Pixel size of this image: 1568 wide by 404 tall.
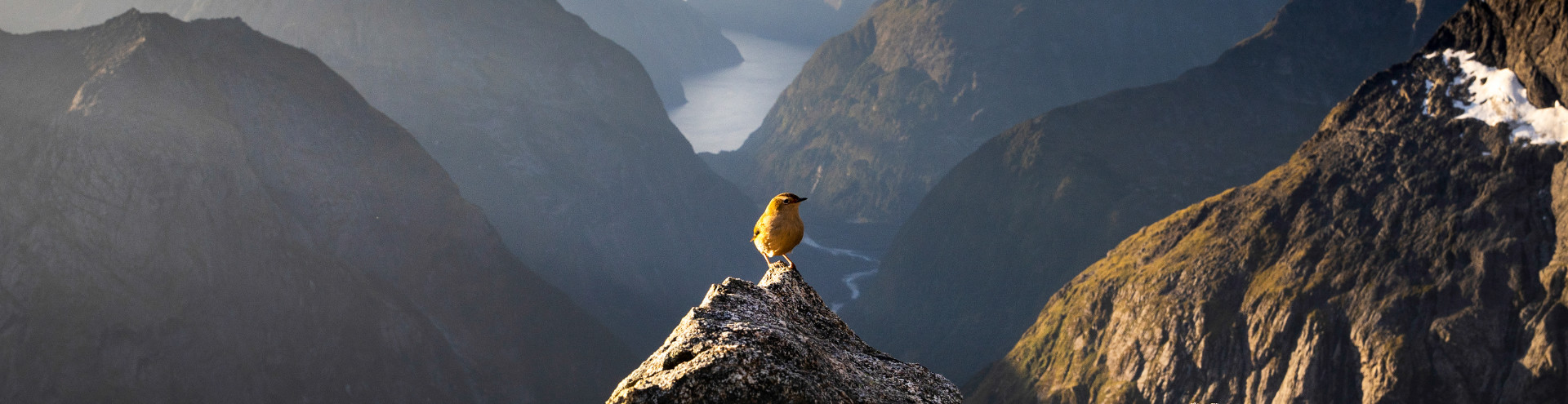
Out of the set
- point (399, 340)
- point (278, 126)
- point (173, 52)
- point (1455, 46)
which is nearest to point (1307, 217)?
point (1455, 46)

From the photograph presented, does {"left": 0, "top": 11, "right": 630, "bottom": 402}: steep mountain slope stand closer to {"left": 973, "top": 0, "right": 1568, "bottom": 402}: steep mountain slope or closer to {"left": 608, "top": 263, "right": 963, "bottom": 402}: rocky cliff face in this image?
{"left": 973, "top": 0, "right": 1568, "bottom": 402}: steep mountain slope

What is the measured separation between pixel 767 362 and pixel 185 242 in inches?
6821

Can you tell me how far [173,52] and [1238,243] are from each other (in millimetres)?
218303

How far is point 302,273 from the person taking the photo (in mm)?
169125

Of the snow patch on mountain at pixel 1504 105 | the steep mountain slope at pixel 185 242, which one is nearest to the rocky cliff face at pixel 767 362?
the steep mountain slope at pixel 185 242

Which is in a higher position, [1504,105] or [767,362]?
[1504,105]

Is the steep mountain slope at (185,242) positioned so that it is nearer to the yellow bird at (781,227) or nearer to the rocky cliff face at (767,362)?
the yellow bird at (781,227)

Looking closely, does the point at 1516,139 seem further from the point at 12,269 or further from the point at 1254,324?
the point at 12,269

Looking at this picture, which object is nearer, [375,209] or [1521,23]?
[1521,23]

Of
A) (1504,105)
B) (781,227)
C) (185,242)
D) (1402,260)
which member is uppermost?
(1504,105)

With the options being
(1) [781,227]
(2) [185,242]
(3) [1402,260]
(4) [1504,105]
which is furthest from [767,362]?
(4) [1504,105]

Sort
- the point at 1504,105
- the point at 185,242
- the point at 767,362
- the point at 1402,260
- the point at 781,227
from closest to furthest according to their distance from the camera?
the point at 767,362, the point at 781,227, the point at 185,242, the point at 1402,260, the point at 1504,105

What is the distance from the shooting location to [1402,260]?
6481 inches

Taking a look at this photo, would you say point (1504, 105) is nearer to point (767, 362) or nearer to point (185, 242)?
point (767, 362)
